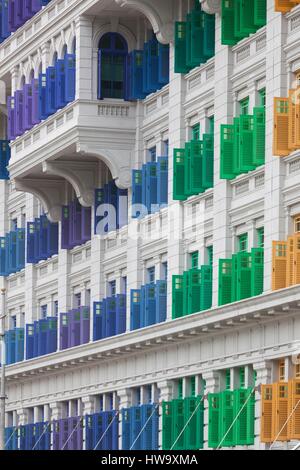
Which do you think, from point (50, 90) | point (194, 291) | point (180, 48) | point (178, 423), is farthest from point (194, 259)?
point (50, 90)

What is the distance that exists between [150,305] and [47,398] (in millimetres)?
11573

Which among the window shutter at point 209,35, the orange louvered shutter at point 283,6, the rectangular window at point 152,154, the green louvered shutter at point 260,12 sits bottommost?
the rectangular window at point 152,154

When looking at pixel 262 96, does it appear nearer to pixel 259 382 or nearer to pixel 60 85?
pixel 259 382

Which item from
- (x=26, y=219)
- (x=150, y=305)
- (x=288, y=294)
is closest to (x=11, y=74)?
(x=26, y=219)

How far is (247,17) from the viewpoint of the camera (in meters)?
45.1

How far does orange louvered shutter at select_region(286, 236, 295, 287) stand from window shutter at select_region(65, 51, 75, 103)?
46.3 feet

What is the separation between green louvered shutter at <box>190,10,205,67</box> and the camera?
48375 mm

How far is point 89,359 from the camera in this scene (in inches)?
2207

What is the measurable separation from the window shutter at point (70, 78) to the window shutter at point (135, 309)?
5672 mm

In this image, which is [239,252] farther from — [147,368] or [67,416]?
[67,416]

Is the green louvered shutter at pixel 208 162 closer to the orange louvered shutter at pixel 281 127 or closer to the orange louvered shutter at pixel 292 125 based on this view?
the orange louvered shutter at pixel 281 127

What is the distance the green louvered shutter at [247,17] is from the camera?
147ft

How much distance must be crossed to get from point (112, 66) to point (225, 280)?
35.5 feet

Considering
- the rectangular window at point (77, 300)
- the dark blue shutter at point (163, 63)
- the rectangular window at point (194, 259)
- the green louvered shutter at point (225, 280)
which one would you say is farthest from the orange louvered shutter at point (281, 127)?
the rectangular window at point (77, 300)
